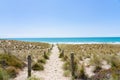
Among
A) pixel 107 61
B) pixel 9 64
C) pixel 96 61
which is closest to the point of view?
pixel 9 64

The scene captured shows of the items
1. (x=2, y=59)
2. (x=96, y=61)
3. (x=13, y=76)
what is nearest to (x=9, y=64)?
(x=2, y=59)

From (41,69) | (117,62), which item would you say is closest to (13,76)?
(41,69)

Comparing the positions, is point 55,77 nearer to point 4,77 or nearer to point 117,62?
point 4,77

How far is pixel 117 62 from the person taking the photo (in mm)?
14023

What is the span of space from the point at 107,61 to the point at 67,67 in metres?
3.39

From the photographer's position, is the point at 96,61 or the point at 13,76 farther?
the point at 96,61

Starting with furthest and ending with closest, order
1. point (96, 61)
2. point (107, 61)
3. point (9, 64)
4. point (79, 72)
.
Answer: point (107, 61)
point (96, 61)
point (9, 64)
point (79, 72)

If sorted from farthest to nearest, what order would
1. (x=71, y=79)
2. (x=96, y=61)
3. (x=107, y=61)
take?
1. (x=107, y=61)
2. (x=96, y=61)
3. (x=71, y=79)

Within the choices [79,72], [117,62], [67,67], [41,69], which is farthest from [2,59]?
[117,62]

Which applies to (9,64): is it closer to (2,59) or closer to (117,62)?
(2,59)

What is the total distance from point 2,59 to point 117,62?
6875 mm

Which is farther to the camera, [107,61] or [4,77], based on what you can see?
[107,61]

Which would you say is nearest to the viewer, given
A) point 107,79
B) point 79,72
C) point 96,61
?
point 107,79

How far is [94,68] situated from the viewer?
13.6 meters
